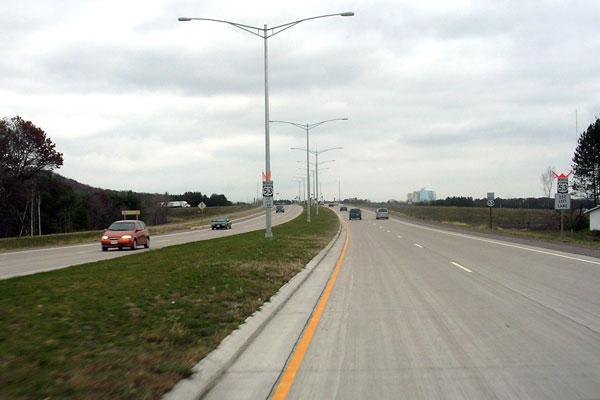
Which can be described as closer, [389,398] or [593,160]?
[389,398]

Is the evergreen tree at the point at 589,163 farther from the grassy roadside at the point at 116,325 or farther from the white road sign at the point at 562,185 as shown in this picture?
the grassy roadside at the point at 116,325

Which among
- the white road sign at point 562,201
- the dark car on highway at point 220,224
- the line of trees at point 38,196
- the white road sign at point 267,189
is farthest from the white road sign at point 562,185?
the line of trees at point 38,196

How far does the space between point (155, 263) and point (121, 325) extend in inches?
319

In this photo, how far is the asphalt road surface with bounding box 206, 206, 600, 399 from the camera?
5535 millimetres

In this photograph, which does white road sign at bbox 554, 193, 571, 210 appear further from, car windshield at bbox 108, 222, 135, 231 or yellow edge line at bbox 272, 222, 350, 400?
car windshield at bbox 108, 222, 135, 231

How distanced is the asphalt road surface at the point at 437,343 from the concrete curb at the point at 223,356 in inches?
4.7

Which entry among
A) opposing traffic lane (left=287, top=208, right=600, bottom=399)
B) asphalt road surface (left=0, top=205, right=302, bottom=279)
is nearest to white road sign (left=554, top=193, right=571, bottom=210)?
opposing traffic lane (left=287, top=208, right=600, bottom=399)

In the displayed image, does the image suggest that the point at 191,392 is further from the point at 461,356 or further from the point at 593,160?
the point at 593,160

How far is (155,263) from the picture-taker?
15336 millimetres

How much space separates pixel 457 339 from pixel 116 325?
485 centimetres

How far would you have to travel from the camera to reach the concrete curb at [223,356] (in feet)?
17.0

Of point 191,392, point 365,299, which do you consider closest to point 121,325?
point 191,392

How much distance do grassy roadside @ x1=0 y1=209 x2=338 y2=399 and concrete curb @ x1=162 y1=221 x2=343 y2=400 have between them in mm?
120

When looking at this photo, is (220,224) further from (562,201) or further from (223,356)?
(223,356)
